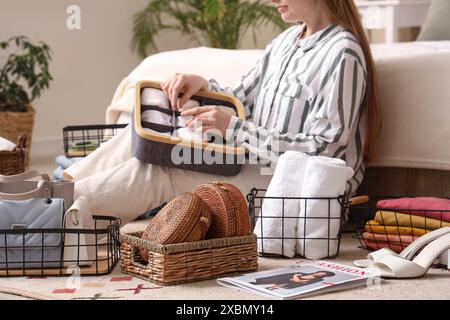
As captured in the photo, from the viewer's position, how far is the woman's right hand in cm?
284

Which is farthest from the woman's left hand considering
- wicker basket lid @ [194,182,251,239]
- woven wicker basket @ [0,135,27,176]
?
woven wicker basket @ [0,135,27,176]

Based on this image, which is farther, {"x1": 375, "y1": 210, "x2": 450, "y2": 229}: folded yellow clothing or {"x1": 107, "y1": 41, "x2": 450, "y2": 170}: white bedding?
{"x1": 107, "y1": 41, "x2": 450, "y2": 170}: white bedding

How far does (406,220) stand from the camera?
98.5 inches

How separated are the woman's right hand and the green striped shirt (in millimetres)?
215

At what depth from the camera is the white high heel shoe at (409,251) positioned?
92.3 inches

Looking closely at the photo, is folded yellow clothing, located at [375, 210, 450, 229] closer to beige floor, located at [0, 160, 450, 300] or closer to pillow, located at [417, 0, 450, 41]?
beige floor, located at [0, 160, 450, 300]

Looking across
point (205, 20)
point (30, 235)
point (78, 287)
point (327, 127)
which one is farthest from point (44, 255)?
point (205, 20)

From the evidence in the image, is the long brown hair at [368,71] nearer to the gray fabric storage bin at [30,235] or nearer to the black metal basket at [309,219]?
the black metal basket at [309,219]

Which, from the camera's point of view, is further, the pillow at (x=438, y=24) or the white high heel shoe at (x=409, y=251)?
the pillow at (x=438, y=24)

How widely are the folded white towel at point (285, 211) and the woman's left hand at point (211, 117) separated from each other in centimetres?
26

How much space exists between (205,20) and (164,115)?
9.49 feet

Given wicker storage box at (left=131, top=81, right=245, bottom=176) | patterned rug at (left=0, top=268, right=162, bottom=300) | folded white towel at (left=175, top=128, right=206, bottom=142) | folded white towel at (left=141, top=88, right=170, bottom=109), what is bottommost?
patterned rug at (left=0, top=268, right=162, bottom=300)

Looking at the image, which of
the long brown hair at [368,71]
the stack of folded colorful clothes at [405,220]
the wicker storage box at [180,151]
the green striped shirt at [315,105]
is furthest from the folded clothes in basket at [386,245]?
the wicker storage box at [180,151]
